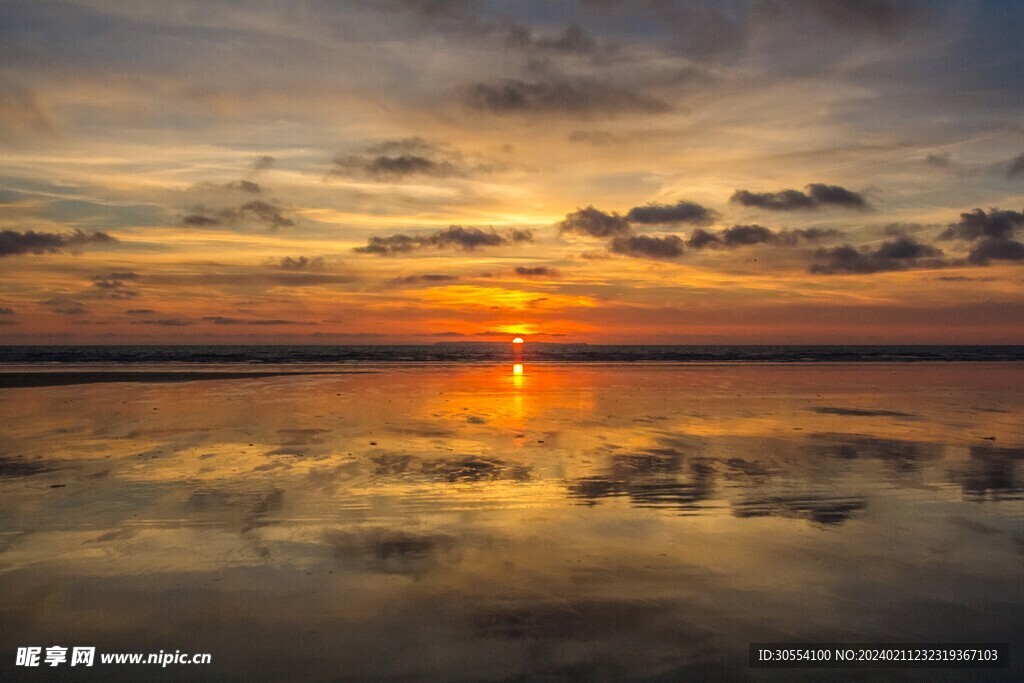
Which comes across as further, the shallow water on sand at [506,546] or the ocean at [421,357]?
the ocean at [421,357]

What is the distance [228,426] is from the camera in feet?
62.5

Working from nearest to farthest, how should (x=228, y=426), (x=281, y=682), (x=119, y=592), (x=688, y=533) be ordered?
(x=281, y=682) < (x=119, y=592) < (x=688, y=533) < (x=228, y=426)

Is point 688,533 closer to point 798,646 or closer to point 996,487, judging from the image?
point 798,646

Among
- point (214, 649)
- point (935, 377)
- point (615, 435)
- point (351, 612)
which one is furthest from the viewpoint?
point (935, 377)

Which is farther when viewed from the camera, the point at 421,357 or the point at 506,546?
the point at 421,357

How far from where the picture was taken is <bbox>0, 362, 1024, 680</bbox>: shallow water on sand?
608cm

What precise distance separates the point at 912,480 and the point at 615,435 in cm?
675

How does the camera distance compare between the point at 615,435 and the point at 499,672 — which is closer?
the point at 499,672

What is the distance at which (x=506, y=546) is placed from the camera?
337 inches

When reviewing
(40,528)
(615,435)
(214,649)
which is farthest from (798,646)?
(615,435)

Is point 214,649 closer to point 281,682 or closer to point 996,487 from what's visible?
point 281,682

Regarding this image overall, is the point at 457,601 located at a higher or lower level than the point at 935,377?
higher

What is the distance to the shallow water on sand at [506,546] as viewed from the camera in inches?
239

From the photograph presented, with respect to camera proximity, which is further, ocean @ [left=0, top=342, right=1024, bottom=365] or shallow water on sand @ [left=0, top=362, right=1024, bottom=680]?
ocean @ [left=0, top=342, right=1024, bottom=365]
